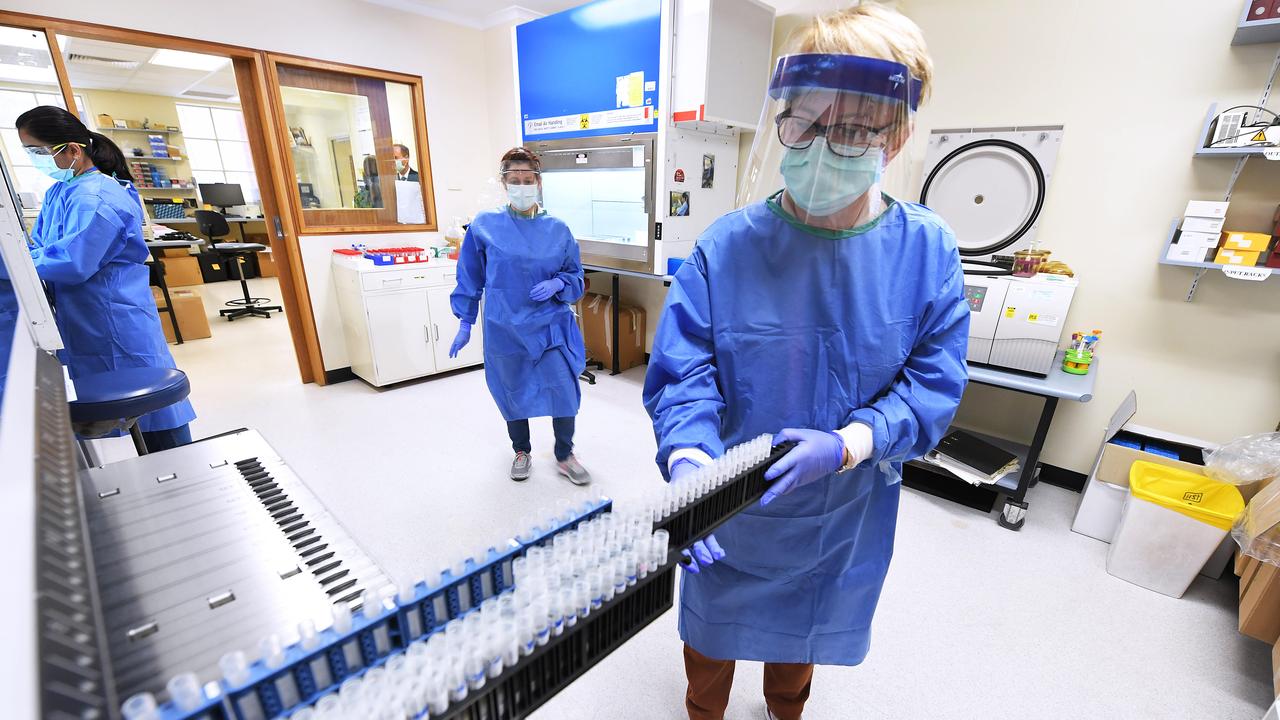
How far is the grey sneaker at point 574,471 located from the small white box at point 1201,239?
2.71 metres

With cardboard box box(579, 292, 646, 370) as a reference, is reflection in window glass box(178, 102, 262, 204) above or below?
above

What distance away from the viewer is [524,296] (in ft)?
7.31

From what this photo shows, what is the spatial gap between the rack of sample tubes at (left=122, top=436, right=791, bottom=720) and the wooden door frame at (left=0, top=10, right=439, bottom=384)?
357cm

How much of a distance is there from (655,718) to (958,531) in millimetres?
1616

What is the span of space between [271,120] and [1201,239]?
15.7ft

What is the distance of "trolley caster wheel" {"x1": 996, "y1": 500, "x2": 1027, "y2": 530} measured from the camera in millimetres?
2219

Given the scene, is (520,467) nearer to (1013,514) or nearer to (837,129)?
(837,129)

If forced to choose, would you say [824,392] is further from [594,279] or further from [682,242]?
[594,279]

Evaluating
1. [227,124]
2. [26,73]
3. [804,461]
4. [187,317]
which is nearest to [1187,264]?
[804,461]

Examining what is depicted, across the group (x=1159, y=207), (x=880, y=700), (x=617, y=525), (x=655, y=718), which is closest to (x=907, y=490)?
(x=880, y=700)

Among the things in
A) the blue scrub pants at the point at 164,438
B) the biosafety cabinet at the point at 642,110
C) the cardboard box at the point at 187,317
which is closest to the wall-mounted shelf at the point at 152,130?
the cardboard box at the point at 187,317

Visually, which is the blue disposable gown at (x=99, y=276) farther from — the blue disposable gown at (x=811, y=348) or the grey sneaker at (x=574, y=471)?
the blue disposable gown at (x=811, y=348)

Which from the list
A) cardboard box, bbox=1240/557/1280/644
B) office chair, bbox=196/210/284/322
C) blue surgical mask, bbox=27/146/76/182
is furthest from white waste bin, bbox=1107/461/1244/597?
office chair, bbox=196/210/284/322

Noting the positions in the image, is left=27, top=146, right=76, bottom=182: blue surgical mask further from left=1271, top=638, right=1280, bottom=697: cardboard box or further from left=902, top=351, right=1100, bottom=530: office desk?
left=1271, top=638, right=1280, bottom=697: cardboard box
